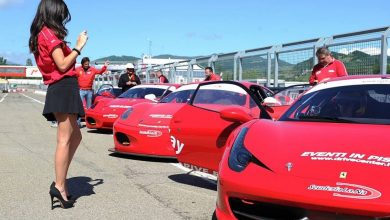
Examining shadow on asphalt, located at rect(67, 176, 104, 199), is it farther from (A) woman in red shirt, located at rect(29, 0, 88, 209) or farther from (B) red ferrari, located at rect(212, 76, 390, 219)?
(B) red ferrari, located at rect(212, 76, 390, 219)

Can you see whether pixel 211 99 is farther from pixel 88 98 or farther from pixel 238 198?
pixel 88 98

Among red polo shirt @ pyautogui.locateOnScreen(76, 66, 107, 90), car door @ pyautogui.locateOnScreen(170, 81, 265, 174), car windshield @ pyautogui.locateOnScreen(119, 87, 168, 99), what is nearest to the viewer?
car door @ pyautogui.locateOnScreen(170, 81, 265, 174)

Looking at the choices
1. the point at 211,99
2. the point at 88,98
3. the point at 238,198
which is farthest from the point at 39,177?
the point at 88,98

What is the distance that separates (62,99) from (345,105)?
2448 mm

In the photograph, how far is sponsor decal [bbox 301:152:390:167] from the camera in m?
3.11

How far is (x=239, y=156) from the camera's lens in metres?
3.50

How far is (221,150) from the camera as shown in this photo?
477 cm

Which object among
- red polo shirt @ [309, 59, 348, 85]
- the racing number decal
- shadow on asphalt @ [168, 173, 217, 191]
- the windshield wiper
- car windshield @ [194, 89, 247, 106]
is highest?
red polo shirt @ [309, 59, 348, 85]

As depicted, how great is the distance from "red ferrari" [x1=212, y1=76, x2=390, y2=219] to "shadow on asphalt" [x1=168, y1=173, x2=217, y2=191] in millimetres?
1646

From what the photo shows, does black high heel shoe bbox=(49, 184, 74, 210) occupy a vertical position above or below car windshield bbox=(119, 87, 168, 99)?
below

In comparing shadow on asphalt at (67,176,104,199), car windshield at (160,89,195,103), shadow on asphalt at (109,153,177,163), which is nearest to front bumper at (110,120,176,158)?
shadow on asphalt at (109,153,177,163)

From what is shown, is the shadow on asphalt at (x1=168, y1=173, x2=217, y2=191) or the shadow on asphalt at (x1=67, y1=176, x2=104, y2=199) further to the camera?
the shadow on asphalt at (x1=168, y1=173, x2=217, y2=191)

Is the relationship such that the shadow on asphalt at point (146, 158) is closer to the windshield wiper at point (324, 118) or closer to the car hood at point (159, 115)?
the car hood at point (159, 115)

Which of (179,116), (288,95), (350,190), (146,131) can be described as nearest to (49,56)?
(179,116)
